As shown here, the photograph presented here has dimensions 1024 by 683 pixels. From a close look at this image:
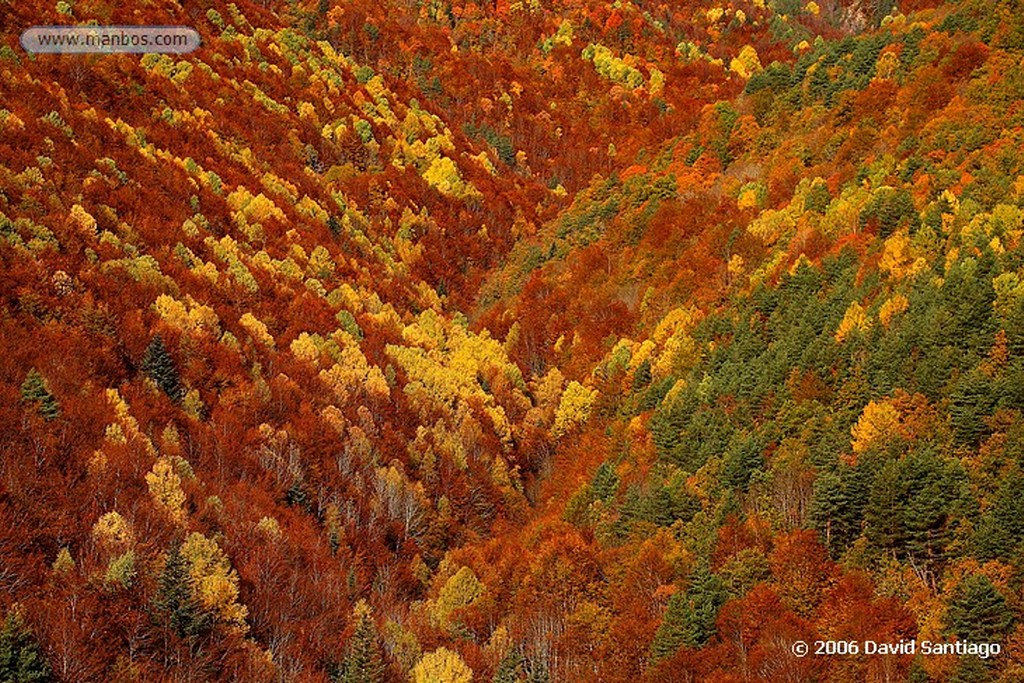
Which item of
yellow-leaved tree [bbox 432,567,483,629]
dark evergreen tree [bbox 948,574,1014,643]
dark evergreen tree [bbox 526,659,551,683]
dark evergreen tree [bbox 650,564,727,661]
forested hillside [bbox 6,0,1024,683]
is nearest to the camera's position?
dark evergreen tree [bbox 948,574,1014,643]

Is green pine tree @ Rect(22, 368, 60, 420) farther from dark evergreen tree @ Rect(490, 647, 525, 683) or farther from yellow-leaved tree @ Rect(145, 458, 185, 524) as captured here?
dark evergreen tree @ Rect(490, 647, 525, 683)

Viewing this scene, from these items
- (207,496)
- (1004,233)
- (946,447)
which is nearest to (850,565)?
(946,447)

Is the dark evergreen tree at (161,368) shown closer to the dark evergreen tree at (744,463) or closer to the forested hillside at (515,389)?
the forested hillside at (515,389)

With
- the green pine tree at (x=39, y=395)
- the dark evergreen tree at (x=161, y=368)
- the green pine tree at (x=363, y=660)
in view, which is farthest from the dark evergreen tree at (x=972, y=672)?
the dark evergreen tree at (x=161, y=368)

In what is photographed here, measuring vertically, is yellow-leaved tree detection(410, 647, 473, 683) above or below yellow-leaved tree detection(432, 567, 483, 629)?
below

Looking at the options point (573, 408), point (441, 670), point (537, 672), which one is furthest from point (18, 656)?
point (573, 408)

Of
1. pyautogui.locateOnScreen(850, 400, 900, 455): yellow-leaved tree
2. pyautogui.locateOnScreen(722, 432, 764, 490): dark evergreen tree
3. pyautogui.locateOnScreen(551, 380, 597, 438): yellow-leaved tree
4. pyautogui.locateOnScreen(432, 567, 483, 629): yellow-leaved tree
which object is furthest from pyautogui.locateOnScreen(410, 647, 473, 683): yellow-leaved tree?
pyautogui.locateOnScreen(551, 380, 597, 438): yellow-leaved tree

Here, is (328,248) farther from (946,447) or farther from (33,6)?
(946,447)
